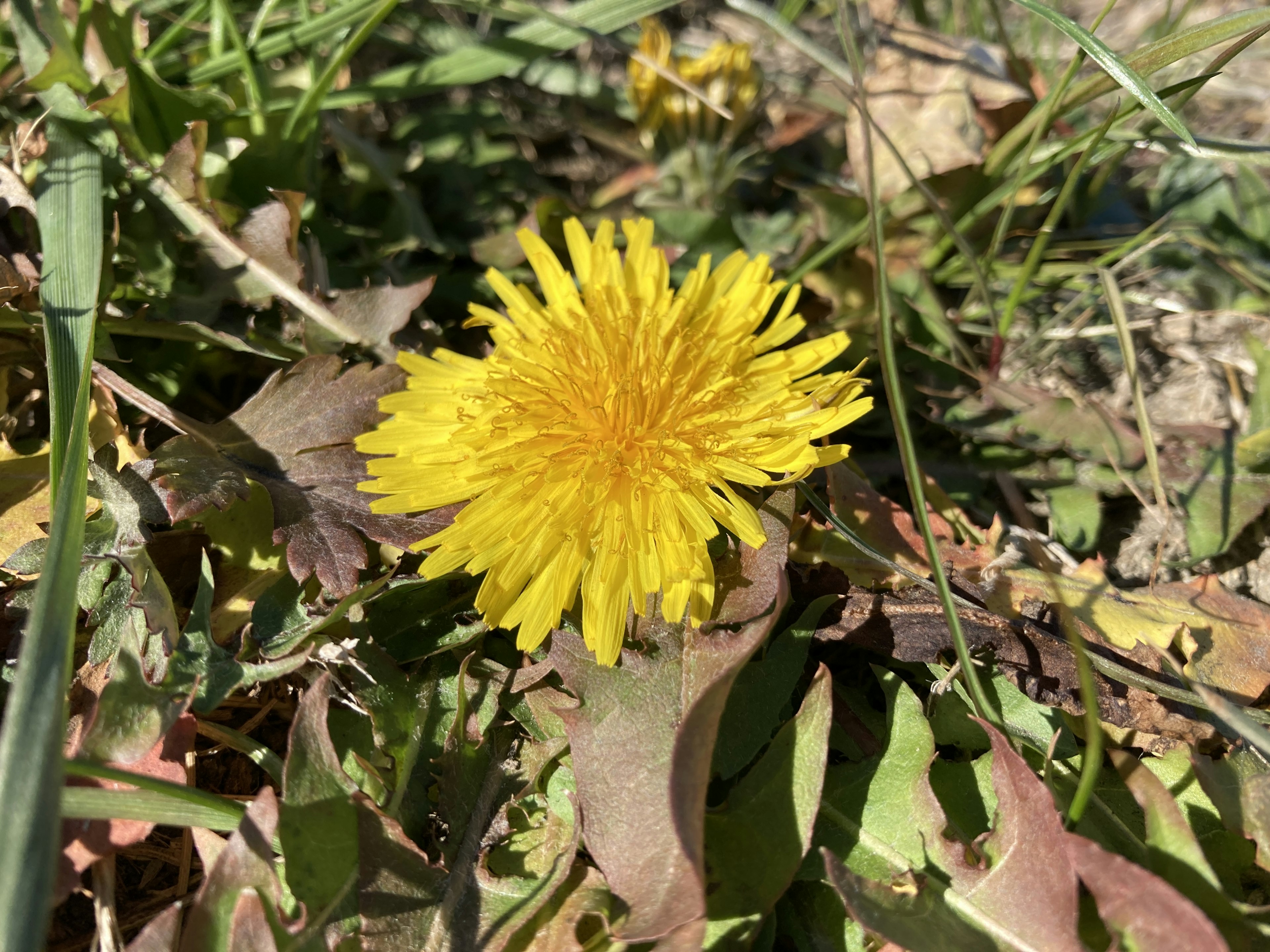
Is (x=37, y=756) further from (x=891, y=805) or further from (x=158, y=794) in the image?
(x=891, y=805)

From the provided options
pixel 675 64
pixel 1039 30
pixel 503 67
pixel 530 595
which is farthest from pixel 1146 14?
pixel 530 595

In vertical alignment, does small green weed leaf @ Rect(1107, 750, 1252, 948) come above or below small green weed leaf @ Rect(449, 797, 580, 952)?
above

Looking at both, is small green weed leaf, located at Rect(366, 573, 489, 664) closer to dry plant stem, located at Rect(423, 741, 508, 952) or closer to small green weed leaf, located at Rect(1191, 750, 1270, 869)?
dry plant stem, located at Rect(423, 741, 508, 952)

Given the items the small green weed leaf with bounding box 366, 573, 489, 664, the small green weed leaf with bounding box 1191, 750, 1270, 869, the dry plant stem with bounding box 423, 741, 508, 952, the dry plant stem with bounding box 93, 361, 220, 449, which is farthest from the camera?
the dry plant stem with bounding box 93, 361, 220, 449

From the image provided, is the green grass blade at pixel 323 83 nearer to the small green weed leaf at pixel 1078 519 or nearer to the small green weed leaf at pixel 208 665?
the small green weed leaf at pixel 208 665

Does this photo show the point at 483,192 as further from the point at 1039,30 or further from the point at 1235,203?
the point at 1235,203

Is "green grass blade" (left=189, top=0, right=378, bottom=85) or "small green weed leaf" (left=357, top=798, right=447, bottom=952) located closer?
"small green weed leaf" (left=357, top=798, right=447, bottom=952)

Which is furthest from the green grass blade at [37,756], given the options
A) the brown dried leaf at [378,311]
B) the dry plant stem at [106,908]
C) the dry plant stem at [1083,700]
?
the dry plant stem at [1083,700]

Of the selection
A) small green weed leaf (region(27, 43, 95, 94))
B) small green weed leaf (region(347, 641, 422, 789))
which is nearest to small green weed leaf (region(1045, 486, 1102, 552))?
small green weed leaf (region(347, 641, 422, 789))
